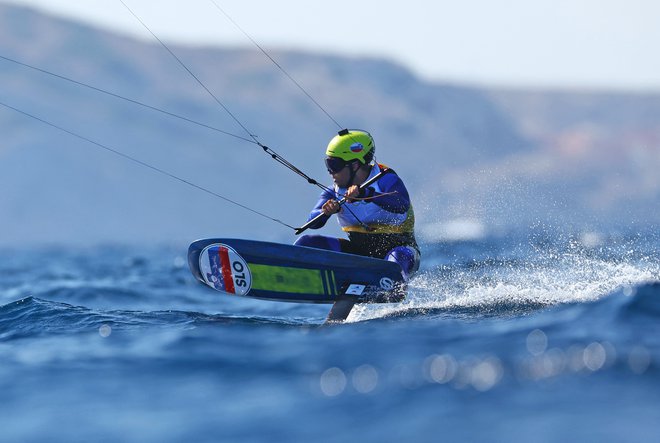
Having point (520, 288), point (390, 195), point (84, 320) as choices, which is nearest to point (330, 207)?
point (390, 195)

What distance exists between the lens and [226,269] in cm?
1017

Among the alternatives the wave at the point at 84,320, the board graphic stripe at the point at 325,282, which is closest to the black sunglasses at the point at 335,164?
→ the board graphic stripe at the point at 325,282

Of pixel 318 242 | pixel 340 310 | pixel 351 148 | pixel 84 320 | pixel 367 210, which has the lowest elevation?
pixel 340 310

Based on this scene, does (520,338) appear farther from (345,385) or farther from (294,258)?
(294,258)

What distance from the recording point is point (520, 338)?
6.87 metres

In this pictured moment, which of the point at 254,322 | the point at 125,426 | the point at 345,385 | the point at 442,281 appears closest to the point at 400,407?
the point at 345,385

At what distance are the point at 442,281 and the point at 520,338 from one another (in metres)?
6.54

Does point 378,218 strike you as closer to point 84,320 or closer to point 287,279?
point 287,279

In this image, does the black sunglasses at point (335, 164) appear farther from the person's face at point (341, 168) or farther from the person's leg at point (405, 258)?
the person's leg at point (405, 258)

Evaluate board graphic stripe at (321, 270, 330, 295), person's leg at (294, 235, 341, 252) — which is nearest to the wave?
board graphic stripe at (321, 270, 330, 295)

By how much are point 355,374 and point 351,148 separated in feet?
15.9

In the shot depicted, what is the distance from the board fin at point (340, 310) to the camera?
9.62m

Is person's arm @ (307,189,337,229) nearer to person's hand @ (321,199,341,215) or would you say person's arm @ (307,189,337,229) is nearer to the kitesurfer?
the kitesurfer

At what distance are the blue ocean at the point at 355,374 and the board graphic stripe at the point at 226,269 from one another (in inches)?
20.3
